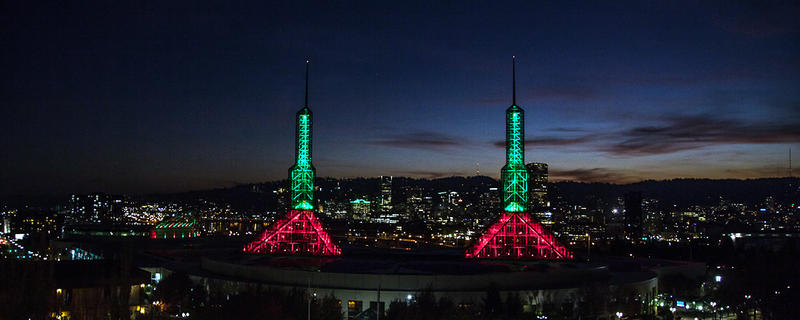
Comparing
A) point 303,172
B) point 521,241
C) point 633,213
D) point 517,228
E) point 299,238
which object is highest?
point 303,172

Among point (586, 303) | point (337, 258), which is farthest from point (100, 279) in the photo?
point (586, 303)

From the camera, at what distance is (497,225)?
61750mm

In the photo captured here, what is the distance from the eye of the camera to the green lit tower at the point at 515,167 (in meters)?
61.1

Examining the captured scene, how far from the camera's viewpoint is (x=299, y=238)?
6406cm

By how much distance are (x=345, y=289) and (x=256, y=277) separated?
882 centimetres

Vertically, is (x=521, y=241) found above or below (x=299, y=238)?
below

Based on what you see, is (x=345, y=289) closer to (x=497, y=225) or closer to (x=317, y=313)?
(x=317, y=313)

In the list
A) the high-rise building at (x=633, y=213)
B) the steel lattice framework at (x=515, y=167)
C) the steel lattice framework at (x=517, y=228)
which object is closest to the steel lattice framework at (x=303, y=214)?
the steel lattice framework at (x=517, y=228)

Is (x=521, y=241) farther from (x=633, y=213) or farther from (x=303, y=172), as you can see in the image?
(x=633, y=213)

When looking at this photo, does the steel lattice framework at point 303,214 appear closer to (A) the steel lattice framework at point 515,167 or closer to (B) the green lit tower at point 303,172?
(B) the green lit tower at point 303,172

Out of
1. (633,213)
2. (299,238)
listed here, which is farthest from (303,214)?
(633,213)

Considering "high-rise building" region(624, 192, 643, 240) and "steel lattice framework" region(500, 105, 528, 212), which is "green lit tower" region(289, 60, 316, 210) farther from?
"high-rise building" region(624, 192, 643, 240)

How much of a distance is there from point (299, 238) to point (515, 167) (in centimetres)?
2134

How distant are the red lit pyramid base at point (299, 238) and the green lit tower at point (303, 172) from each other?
97 cm
